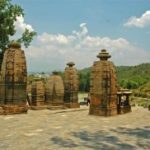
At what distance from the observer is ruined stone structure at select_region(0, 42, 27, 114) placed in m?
14.8

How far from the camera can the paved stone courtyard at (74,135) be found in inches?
335

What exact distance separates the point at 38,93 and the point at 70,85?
2.21 metres

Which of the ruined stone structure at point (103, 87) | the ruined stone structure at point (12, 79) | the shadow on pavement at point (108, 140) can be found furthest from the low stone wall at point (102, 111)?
the shadow on pavement at point (108, 140)

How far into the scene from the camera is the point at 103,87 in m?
15.2

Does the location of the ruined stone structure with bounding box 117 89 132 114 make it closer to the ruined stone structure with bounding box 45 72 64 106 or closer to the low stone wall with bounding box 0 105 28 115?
the low stone wall with bounding box 0 105 28 115

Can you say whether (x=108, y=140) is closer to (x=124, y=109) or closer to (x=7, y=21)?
(x=124, y=109)

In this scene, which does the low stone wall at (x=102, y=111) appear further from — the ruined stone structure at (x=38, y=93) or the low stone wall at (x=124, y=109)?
the ruined stone structure at (x=38, y=93)

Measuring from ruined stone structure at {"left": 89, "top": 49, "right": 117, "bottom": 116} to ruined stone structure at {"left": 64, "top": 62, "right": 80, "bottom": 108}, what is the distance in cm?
455

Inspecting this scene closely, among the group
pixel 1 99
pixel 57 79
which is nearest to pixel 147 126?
pixel 1 99

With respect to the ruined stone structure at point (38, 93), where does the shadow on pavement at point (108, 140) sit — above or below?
below

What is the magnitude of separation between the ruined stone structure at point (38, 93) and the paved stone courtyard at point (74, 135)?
22.5 feet

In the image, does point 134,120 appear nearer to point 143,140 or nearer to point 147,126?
A: point 147,126

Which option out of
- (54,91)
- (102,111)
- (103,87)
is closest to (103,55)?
(103,87)

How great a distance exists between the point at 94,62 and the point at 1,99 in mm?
4797
